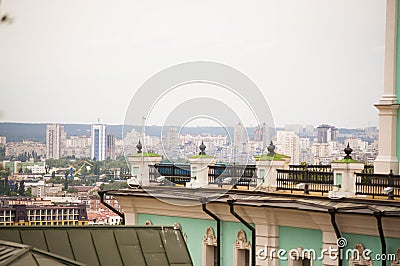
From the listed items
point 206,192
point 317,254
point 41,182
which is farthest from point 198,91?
point 317,254

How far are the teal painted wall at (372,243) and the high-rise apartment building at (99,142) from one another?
155 inches

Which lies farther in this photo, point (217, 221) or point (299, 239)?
point (217, 221)

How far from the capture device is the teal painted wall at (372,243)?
9.16 m

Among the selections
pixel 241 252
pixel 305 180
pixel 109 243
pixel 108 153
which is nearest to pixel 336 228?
pixel 305 180

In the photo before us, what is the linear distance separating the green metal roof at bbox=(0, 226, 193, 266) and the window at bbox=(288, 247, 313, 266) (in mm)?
4732

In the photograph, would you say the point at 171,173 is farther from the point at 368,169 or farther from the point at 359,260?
the point at 359,260

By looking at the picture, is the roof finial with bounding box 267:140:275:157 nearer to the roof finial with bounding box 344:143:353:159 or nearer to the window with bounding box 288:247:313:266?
the roof finial with bounding box 344:143:353:159

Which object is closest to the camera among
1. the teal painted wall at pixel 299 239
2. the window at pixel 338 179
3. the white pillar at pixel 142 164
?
the teal painted wall at pixel 299 239

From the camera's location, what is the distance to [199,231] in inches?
451

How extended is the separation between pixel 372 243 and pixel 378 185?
2.17 feet

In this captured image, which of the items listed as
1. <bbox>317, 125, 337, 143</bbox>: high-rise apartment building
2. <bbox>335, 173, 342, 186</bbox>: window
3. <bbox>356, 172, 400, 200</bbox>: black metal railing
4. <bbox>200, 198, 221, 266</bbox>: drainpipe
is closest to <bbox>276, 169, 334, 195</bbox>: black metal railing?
<bbox>335, 173, 342, 186</bbox>: window

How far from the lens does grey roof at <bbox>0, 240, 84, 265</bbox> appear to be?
13.0ft

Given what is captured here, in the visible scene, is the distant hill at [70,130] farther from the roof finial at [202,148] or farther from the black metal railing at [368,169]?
the black metal railing at [368,169]

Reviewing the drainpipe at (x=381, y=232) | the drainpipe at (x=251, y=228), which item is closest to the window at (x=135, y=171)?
the drainpipe at (x=251, y=228)
